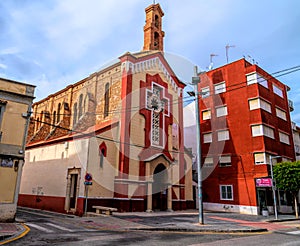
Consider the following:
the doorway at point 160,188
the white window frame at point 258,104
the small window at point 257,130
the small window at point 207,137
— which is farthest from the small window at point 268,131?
the doorway at point 160,188

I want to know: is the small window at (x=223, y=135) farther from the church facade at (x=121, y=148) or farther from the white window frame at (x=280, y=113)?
the white window frame at (x=280, y=113)

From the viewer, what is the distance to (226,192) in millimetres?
27812

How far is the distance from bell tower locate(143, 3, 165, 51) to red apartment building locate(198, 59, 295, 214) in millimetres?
7837

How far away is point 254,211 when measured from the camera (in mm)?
24734

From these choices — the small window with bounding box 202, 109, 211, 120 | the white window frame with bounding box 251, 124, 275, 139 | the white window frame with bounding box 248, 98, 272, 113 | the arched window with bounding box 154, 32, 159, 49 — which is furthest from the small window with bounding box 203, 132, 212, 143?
the arched window with bounding box 154, 32, 159, 49

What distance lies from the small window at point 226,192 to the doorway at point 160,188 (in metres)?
8.38

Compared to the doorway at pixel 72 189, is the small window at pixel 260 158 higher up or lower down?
higher up

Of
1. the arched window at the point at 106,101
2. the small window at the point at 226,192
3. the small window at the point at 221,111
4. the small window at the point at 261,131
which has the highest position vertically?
the small window at the point at 221,111

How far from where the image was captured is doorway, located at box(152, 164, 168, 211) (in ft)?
72.5

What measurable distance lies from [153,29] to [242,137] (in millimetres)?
15235

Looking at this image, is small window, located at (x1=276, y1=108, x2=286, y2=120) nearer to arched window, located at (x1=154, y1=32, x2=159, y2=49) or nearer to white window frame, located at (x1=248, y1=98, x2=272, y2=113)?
white window frame, located at (x1=248, y1=98, x2=272, y2=113)

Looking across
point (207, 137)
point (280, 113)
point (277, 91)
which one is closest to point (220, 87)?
point (207, 137)

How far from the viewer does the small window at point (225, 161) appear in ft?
93.6

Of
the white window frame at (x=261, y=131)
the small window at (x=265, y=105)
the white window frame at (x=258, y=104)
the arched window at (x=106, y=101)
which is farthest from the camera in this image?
the small window at (x=265, y=105)
